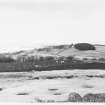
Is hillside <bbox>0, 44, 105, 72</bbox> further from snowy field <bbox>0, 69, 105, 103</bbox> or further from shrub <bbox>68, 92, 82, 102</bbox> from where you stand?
shrub <bbox>68, 92, 82, 102</bbox>

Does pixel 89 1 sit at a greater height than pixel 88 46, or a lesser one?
greater

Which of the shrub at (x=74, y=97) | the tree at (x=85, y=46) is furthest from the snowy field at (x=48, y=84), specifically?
the tree at (x=85, y=46)

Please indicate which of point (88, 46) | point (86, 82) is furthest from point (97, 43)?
point (86, 82)

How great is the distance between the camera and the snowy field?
1234 mm

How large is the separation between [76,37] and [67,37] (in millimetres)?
A: 57

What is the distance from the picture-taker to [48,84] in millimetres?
1305

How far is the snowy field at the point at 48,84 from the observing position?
123cm

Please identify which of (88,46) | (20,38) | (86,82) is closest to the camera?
(86,82)

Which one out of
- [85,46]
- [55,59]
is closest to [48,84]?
[55,59]

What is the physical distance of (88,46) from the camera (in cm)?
143

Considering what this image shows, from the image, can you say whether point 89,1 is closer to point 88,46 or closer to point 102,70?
point 88,46

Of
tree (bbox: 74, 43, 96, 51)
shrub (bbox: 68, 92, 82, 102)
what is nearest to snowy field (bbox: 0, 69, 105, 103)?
shrub (bbox: 68, 92, 82, 102)

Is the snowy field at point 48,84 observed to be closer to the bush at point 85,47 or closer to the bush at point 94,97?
the bush at point 94,97

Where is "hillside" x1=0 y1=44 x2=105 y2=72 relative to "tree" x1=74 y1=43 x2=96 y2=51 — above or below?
below
